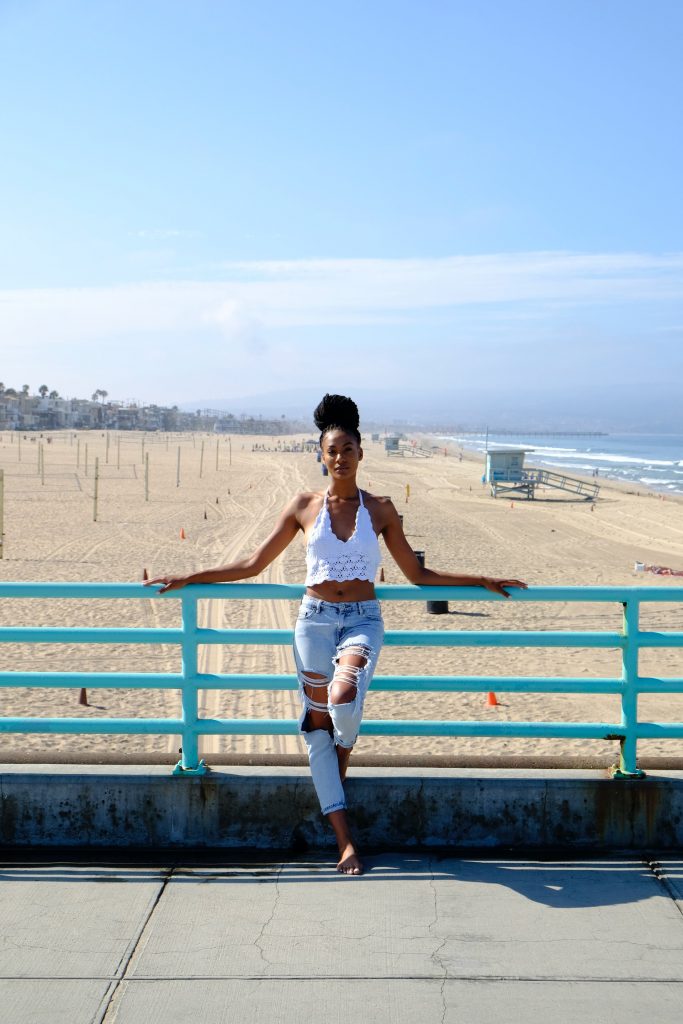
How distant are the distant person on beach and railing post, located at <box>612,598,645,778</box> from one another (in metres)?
0.53

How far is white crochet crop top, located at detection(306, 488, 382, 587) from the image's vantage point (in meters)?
4.18

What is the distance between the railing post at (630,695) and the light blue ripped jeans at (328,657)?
1128 mm

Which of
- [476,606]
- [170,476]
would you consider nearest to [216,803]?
[476,606]

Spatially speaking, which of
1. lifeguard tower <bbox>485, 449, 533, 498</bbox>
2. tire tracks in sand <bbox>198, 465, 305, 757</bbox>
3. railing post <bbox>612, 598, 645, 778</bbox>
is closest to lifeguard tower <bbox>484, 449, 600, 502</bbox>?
lifeguard tower <bbox>485, 449, 533, 498</bbox>

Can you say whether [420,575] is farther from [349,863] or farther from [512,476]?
[512,476]

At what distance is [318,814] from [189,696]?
0.76 metres

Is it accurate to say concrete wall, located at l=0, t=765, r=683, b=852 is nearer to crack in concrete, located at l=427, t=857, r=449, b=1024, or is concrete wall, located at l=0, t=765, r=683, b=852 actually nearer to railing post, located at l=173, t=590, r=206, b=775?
railing post, located at l=173, t=590, r=206, b=775

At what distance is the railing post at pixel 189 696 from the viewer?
441 cm

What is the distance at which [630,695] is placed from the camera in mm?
4480

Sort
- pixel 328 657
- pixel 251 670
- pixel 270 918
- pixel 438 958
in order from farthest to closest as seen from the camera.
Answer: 1. pixel 251 670
2. pixel 328 657
3. pixel 270 918
4. pixel 438 958

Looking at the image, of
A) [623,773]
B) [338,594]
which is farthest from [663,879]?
[338,594]

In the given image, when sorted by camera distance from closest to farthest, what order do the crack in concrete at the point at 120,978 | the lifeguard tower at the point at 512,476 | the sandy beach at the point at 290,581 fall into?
the crack in concrete at the point at 120,978 < the sandy beach at the point at 290,581 < the lifeguard tower at the point at 512,476

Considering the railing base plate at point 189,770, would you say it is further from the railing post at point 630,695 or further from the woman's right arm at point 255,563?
the railing post at point 630,695

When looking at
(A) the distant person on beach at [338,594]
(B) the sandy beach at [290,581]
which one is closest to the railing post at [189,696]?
(A) the distant person on beach at [338,594]
